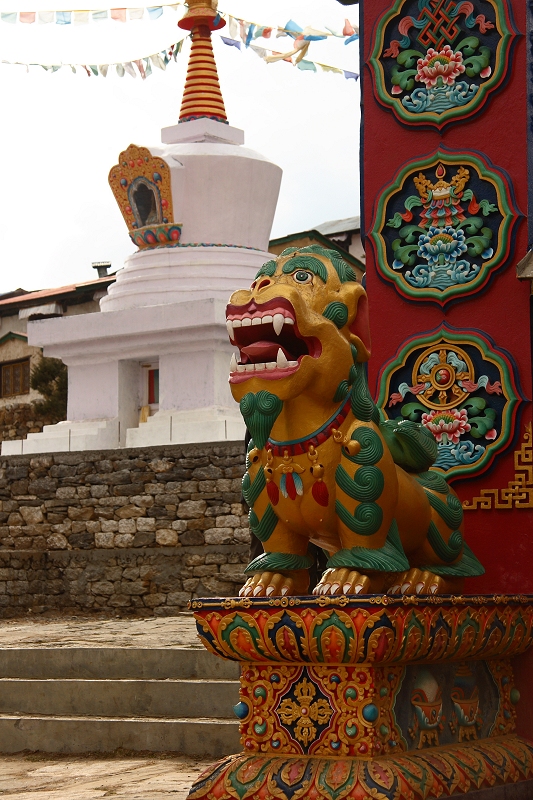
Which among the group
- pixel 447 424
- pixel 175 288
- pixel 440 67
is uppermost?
pixel 175 288

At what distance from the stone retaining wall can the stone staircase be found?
17.3ft

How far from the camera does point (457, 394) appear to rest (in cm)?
515

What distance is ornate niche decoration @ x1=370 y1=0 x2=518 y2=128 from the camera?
5227mm

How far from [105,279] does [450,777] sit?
1988 centimetres

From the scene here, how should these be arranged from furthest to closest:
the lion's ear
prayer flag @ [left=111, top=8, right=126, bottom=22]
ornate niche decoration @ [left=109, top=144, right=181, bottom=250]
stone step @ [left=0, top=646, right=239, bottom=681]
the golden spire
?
the golden spire
prayer flag @ [left=111, top=8, right=126, bottom=22]
ornate niche decoration @ [left=109, top=144, right=181, bottom=250]
stone step @ [left=0, top=646, right=239, bottom=681]
the lion's ear

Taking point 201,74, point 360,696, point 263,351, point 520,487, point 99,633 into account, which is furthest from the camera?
point 201,74

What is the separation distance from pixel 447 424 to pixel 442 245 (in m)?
0.75

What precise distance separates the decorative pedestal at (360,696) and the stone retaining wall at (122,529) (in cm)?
871

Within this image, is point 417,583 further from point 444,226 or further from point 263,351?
point 444,226

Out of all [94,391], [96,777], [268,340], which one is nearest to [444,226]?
[268,340]

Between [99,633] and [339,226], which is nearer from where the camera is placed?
[99,633]

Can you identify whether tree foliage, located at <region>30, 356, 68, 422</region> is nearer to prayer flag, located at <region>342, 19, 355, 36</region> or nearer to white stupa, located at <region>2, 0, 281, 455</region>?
white stupa, located at <region>2, 0, 281, 455</region>

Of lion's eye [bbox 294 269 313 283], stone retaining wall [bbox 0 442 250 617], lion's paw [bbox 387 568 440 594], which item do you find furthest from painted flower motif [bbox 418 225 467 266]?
stone retaining wall [bbox 0 442 250 617]

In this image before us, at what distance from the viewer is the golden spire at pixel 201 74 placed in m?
17.8
